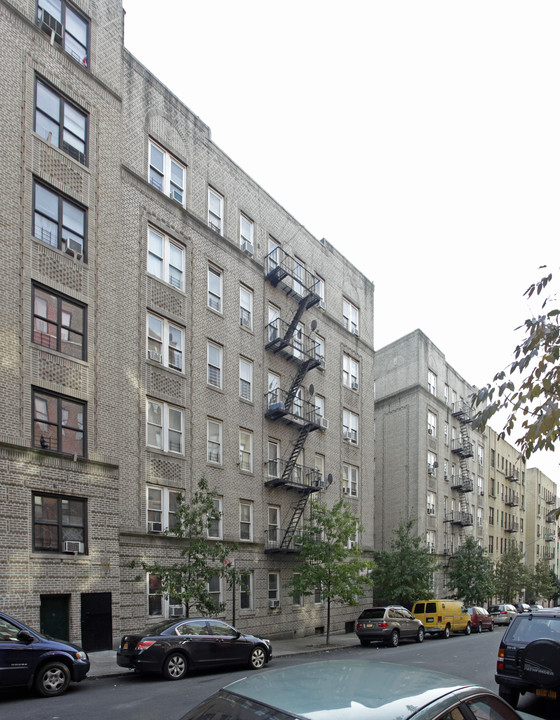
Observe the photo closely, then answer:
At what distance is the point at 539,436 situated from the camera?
724 cm

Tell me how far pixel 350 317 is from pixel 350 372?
3233mm

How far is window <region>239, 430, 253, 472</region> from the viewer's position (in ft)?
95.7

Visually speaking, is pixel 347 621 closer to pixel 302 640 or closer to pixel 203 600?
pixel 302 640

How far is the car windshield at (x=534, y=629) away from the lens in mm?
11578

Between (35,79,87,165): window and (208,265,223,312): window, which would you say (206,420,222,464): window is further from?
(35,79,87,165): window

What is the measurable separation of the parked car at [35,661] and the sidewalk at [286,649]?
8.54ft

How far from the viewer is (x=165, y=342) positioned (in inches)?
1006

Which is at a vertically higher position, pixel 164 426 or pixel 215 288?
pixel 215 288

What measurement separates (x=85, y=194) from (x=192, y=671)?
14388mm

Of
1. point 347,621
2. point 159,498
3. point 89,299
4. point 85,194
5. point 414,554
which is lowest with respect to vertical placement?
point 347,621

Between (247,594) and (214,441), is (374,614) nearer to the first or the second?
(247,594)

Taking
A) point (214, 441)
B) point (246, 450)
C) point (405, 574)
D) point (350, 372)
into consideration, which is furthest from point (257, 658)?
point (350, 372)

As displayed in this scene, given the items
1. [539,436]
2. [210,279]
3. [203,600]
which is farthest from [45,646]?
[210,279]

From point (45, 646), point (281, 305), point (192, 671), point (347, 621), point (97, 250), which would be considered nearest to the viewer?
point (45, 646)
